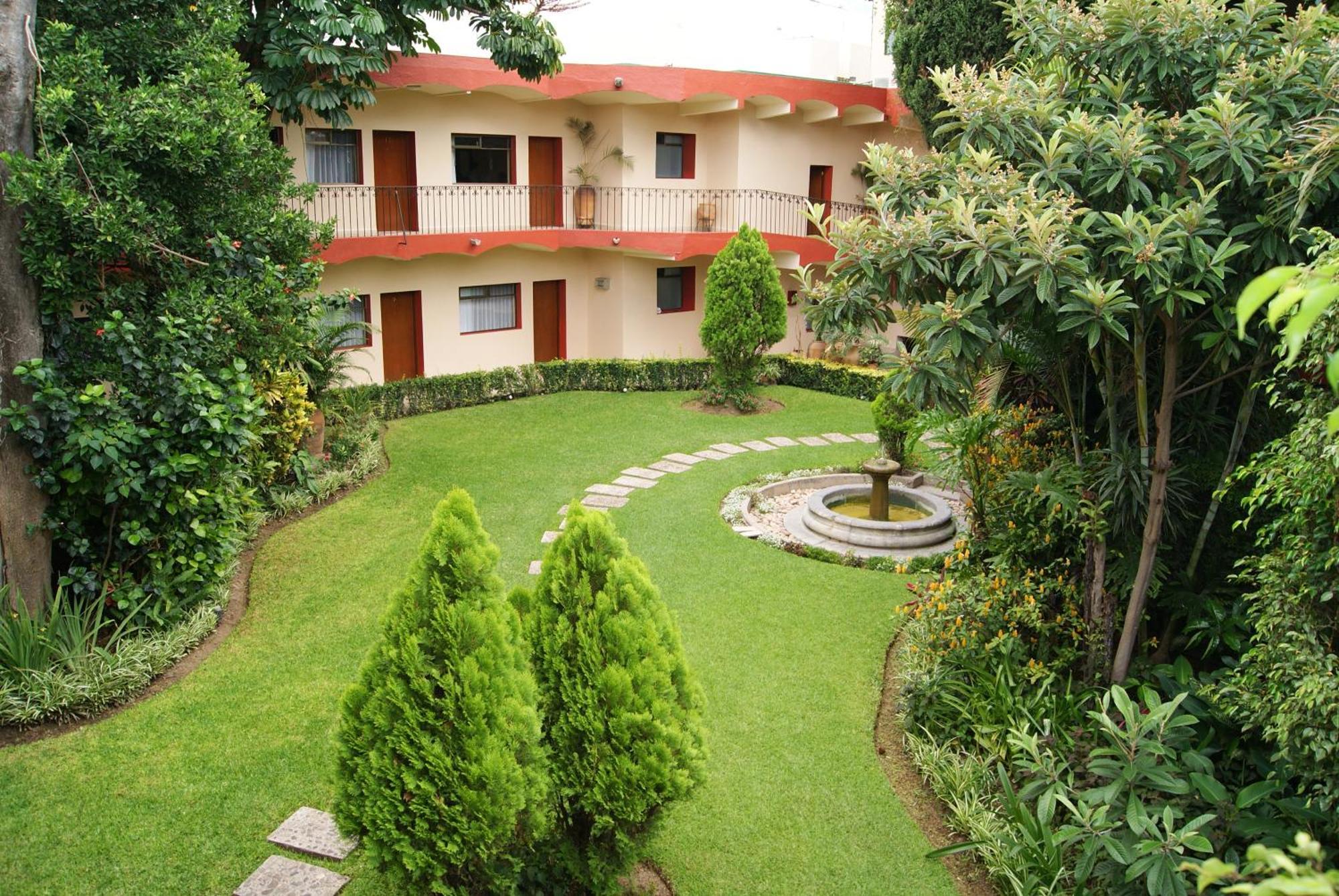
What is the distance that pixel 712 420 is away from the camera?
53.7ft

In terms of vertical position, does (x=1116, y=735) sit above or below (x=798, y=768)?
above

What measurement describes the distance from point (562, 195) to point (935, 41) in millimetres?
7147

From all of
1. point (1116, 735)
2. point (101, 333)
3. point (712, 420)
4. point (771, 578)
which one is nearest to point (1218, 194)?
point (1116, 735)

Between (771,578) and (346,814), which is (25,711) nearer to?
(346,814)

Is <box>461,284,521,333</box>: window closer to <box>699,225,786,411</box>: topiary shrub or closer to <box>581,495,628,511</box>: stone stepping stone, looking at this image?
<box>699,225,786,411</box>: topiary shrub

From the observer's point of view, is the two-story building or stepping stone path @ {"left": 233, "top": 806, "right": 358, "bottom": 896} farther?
the two-story building

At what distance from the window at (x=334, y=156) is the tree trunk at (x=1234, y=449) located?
1409 cm

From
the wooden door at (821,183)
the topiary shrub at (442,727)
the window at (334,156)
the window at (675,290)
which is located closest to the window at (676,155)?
the window at (675,290)

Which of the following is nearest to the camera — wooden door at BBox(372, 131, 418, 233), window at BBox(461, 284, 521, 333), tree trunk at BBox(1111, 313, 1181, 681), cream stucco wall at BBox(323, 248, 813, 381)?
tree trunk at BBox(1111, 313, 1181, 681)

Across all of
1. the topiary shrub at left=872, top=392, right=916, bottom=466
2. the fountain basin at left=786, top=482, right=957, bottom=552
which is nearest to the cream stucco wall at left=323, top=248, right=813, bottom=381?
the topiary shrub at left=872, top=392, right=916, bottom=466

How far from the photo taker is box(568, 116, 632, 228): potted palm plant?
1906cm

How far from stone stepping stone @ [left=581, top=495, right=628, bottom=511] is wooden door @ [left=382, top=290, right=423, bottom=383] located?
22.3 feet

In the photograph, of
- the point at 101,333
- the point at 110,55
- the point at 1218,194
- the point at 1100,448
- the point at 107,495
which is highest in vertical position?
the point at 110,55

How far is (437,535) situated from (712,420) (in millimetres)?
12132
